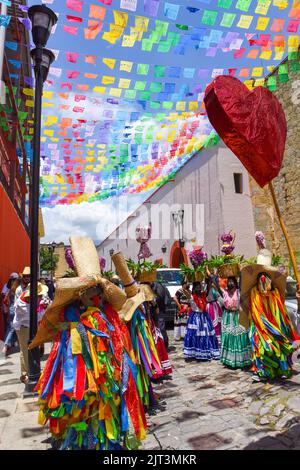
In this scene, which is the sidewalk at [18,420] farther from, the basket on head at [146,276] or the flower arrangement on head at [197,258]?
the flower arrangement on head at [197,258]

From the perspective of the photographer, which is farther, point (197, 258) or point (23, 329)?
point (197, 258)

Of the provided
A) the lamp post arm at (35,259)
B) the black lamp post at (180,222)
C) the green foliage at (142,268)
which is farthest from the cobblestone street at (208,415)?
the black lamp post at (180,222)

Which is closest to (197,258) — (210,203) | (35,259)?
(35,259)

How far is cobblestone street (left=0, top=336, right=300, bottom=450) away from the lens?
11.5 feet

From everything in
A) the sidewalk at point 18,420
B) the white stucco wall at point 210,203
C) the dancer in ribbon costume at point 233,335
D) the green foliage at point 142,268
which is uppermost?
the white stucco wall at point 210,203

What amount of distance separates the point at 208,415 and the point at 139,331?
1.27 meters

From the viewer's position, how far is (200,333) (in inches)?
279

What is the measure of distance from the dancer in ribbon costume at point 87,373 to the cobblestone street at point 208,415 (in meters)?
0.78

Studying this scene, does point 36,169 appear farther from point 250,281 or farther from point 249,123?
point 250,281

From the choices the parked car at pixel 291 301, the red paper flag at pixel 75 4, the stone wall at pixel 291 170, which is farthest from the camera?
the stone wall at pixel 291 170

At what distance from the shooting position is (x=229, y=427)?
384 cm

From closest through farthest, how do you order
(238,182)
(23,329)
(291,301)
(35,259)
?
(35,259) → (23,329) → (291,301) → (238,182)

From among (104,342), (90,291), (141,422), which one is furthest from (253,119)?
(141,422)

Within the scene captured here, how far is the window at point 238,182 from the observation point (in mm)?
18859
